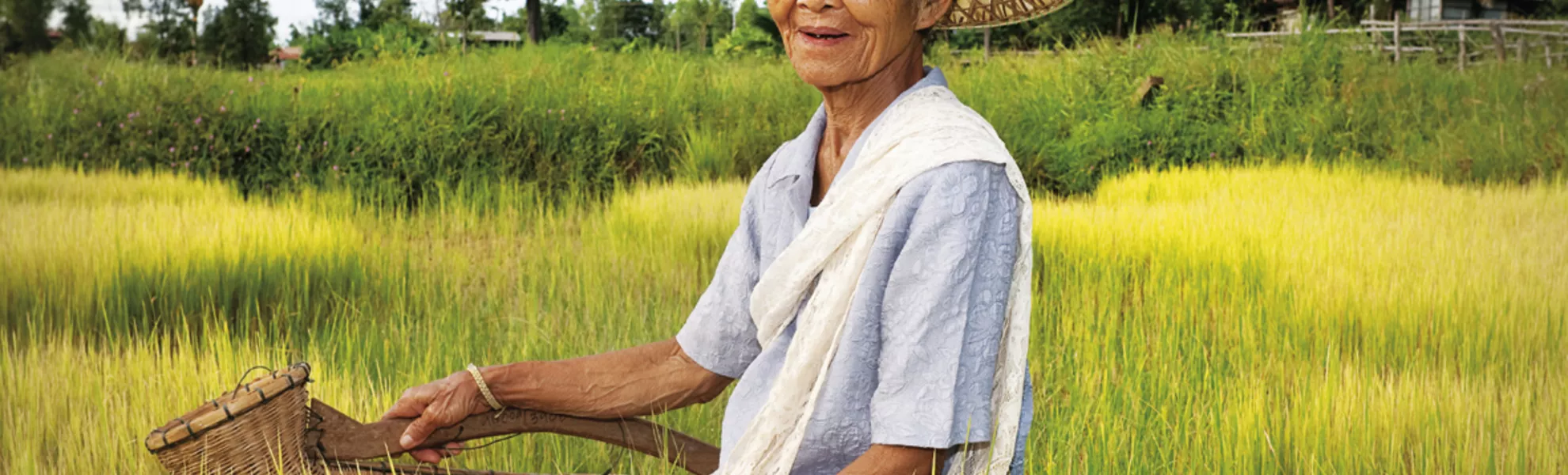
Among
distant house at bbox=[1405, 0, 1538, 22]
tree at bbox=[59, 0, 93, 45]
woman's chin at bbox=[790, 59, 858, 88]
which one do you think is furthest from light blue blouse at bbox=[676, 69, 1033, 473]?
distant house at bbox=[1405, 0, 1538, 22]

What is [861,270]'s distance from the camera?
50.1 inches

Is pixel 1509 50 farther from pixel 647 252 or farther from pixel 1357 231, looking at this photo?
pixel 647 252

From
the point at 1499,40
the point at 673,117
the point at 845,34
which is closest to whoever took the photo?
the point at 845,34

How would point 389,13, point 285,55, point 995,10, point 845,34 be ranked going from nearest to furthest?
point 845,34, point 995,10, point 389,13, point 285,55

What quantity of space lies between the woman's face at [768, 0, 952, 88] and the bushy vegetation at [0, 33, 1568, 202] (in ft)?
17.8

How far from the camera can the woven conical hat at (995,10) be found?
1.55 meters

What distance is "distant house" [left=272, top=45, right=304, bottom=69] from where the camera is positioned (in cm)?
2366

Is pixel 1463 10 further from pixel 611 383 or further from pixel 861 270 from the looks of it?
pixel 861 270

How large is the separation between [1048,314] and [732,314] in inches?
87.3

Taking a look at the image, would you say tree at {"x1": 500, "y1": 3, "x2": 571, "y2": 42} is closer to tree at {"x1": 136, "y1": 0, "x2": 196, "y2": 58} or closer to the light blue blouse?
tree at {"x1": 136, "y1": 0, "x2": 196, "y2": 58}

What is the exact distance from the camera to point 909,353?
1216mm

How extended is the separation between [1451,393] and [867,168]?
211cm

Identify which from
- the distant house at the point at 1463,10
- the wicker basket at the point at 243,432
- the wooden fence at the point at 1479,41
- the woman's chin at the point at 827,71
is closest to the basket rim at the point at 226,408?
the wicker basket at the point at 243,432

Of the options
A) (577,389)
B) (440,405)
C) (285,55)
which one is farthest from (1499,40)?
(285,55)
